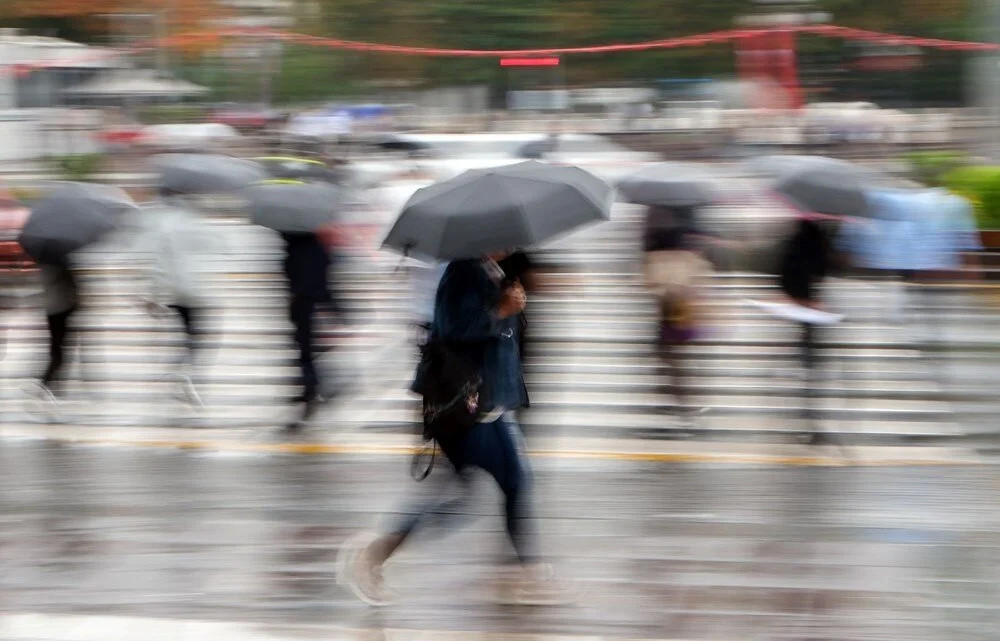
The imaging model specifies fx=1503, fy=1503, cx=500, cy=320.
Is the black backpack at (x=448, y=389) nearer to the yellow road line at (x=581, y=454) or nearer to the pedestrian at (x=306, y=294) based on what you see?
the yellow road line at (x=581, y=454)

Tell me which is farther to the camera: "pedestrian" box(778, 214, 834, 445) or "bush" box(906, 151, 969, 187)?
"bush" box(906, 151, 969, 187)

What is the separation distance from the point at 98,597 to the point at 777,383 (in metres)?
5.57

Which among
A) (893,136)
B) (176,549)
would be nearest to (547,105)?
(893,136)

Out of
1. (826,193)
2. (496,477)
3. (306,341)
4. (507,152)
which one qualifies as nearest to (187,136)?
(507,152)

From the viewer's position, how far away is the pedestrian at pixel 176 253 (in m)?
9.24

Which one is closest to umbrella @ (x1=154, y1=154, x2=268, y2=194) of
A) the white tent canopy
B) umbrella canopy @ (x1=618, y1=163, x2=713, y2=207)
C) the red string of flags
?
umbrella canopy @ (x1=618, y1=163, x2=713, y2=207)

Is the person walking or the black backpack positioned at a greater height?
the black backpack

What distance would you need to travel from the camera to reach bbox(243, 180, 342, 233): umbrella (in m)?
8.74

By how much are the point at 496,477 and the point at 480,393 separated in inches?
13.5

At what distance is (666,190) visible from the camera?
908 centimetres

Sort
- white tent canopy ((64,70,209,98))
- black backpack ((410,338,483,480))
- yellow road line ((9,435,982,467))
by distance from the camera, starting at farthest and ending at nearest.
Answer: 1. white tent canopy ((64,70,209,98))
2. yellow road line ((9,435,982,467))
3. black backpack ((410,338,483,480))

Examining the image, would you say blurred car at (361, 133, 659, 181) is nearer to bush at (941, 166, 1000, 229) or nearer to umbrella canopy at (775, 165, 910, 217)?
bush at (941, 166, 1000, 229)

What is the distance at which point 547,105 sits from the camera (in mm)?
31703

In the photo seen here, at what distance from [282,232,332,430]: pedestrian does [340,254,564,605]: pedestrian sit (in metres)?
3.51
